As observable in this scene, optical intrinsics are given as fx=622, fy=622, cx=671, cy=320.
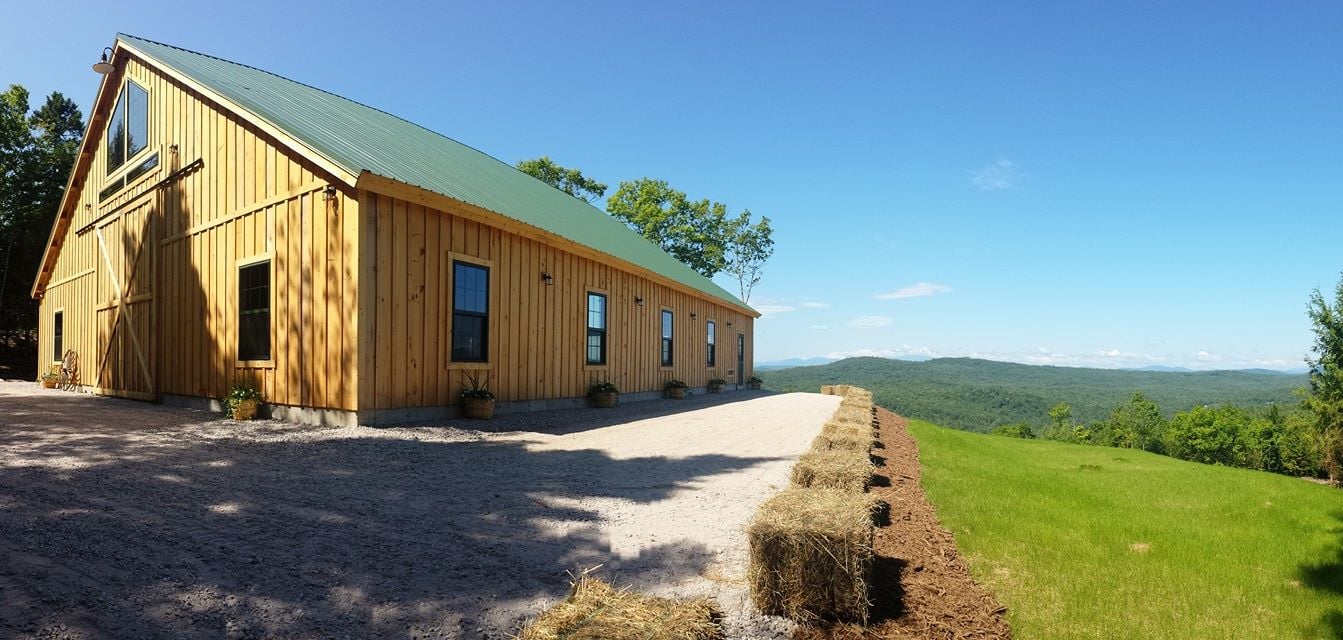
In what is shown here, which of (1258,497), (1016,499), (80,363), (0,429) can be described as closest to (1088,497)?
(1016,499)

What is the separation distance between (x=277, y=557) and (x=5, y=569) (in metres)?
1.13

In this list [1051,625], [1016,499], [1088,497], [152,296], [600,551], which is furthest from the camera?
[152,296]

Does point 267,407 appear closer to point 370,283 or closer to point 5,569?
point 370,283

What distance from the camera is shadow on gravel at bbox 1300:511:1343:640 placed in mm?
3358

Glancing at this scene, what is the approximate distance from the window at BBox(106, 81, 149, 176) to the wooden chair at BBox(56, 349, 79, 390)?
5211mm

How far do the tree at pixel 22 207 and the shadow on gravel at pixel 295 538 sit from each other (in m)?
26.3

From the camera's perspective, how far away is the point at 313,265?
880cm

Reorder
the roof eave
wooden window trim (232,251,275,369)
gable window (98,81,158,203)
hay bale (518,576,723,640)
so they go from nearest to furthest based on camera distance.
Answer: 1. hay bale (518,576,723,640)
2. the roof eave
3. wooden window trim (232,251,275,369)
4. gable window (98,81,158,203)

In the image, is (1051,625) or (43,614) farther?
(1051,625)

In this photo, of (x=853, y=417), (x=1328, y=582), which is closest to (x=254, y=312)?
(x=853, y=417)

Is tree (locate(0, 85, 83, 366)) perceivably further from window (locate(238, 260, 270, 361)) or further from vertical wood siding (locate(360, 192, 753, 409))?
vertical wood siding (locate(360, 192, 753, 409))

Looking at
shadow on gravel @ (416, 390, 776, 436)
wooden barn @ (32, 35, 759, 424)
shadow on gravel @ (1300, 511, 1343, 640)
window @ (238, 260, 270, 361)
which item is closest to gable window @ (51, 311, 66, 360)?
wooden barn @ (32, 35, 759, 424)

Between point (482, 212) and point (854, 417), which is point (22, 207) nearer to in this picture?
point (482, 212)

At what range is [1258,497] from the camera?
689cm
